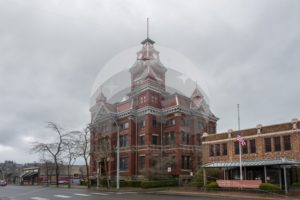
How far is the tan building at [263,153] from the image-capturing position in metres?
39.8

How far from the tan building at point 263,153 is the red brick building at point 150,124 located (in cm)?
979

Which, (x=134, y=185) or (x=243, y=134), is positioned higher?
(x=243, y=134)

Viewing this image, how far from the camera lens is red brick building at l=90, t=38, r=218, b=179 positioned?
59.2 metres

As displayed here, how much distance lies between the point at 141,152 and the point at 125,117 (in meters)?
7.54

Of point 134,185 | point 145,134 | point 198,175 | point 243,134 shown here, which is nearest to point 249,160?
point 243,134

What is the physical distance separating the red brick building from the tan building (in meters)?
9.79

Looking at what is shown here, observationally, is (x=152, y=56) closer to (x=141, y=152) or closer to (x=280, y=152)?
(x=141, y=152)

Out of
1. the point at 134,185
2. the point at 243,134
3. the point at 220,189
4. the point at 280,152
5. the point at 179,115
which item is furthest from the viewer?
the point at 179,115

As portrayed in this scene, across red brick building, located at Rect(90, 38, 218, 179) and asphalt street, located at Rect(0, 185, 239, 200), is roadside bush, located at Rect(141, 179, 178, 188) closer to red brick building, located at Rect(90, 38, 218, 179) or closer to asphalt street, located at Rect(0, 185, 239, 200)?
red brick building, located at Rect(90, 38, 218, 179)

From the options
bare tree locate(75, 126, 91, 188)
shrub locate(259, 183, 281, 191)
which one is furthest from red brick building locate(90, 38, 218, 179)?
shrub locate(259, 183, 281, 191)

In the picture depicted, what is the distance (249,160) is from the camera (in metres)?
44.8

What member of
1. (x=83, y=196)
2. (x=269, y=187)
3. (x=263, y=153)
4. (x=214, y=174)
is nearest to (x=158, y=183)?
(x=214, y=174)

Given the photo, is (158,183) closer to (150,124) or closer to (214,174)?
(214,174)

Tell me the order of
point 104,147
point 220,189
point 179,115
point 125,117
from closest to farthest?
point 220,189, point 104,147, point 179,115, point 125,117
